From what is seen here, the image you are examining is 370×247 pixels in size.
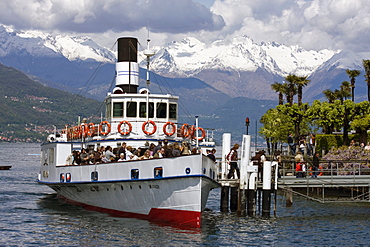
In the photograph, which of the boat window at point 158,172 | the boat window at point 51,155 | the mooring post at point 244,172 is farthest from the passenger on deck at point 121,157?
the boat window at point 51,155

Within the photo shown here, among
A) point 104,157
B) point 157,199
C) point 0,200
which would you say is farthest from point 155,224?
point 0,200

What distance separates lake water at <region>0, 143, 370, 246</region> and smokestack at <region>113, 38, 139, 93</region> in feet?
28.4

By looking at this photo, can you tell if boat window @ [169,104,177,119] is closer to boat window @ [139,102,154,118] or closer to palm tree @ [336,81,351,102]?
boat window @ [139,102,154,118]

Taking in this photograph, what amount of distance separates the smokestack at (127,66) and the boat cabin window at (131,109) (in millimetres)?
3839

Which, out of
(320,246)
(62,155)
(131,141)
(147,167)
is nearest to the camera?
(320,246)

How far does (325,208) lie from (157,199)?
15194 millimetres

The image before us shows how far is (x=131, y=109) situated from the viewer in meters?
37.8

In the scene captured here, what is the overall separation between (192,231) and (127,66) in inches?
588

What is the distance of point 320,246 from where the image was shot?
28891mm

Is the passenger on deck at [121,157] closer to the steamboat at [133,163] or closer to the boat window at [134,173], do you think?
the steamboat at [133,163]

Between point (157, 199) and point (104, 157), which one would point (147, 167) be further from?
point (104, 157)

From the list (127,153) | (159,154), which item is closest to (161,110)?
(127,153)

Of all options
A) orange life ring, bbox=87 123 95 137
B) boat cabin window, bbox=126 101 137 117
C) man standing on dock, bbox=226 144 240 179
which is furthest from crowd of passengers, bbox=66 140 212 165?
boat cabin window, bbox=126 101 137 117

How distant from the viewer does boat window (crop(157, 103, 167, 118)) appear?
38.0 metres
